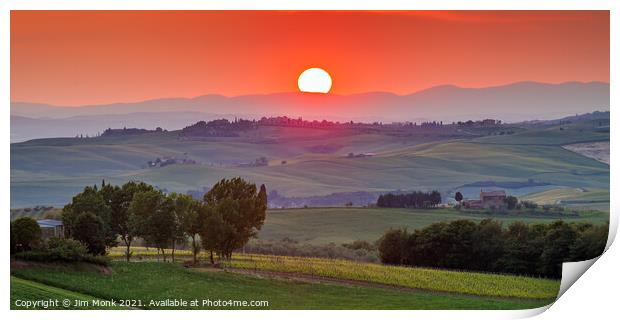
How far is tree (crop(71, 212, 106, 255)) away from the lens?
20.7 m

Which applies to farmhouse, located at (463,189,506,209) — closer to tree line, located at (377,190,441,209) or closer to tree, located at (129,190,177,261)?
tree line, located at (377,190,441,209)

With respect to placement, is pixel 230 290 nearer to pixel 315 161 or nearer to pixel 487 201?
pixel 487 201

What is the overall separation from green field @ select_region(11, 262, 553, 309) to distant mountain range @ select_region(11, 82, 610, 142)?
475cm

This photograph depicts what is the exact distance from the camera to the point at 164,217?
72.4 ft

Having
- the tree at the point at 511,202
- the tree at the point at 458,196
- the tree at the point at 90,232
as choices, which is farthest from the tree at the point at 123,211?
Result: the tree at the point at 458,196

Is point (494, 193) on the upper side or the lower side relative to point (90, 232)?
upper

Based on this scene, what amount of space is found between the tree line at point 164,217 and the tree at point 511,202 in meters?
9.75

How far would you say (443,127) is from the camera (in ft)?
102

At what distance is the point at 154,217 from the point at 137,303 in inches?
122

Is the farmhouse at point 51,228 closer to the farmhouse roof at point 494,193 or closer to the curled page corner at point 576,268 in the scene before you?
the curled page corner at point 576,268

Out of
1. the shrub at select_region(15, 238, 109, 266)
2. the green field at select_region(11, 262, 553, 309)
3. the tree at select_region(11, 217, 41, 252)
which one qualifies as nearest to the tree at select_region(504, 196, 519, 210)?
the green field at select_region(11, 262, 553, 309)

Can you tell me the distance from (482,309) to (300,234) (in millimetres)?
9857

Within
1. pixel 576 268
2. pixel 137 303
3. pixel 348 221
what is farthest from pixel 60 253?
pixel 348 221

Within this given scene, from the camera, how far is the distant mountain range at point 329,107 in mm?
23688
